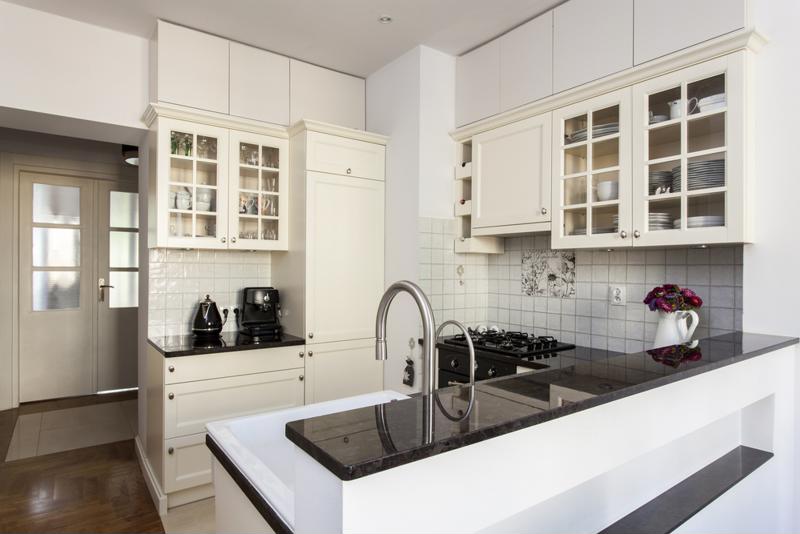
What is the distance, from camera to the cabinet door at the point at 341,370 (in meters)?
2.98

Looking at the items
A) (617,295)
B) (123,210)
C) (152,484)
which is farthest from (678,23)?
(123,210)

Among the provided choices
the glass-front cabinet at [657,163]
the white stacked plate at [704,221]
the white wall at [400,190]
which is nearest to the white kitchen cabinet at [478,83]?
the white wall at [400,190]

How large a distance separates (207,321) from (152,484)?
3.16 feet

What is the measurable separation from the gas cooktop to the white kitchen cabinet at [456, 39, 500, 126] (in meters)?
1.35

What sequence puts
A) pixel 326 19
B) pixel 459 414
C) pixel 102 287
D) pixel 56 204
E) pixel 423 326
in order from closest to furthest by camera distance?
pixel 459 414 < pixel 423 326 < pixel 326 19 < pixel 56 204 < pixel 102 287

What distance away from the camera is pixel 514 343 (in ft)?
8.59

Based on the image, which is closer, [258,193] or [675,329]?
[675,329]

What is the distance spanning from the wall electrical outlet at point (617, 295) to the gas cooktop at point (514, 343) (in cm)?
34

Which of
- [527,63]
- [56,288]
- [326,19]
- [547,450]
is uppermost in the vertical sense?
[326,19]

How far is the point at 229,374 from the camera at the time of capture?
270 cm

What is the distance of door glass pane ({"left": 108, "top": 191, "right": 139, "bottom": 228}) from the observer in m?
4.83

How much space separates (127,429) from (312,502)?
3.76 metres

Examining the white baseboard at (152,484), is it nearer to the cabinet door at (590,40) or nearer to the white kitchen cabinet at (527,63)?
the white kitchen cabinet at (527,63)

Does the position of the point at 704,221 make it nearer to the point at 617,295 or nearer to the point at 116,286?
the point at 617,295
